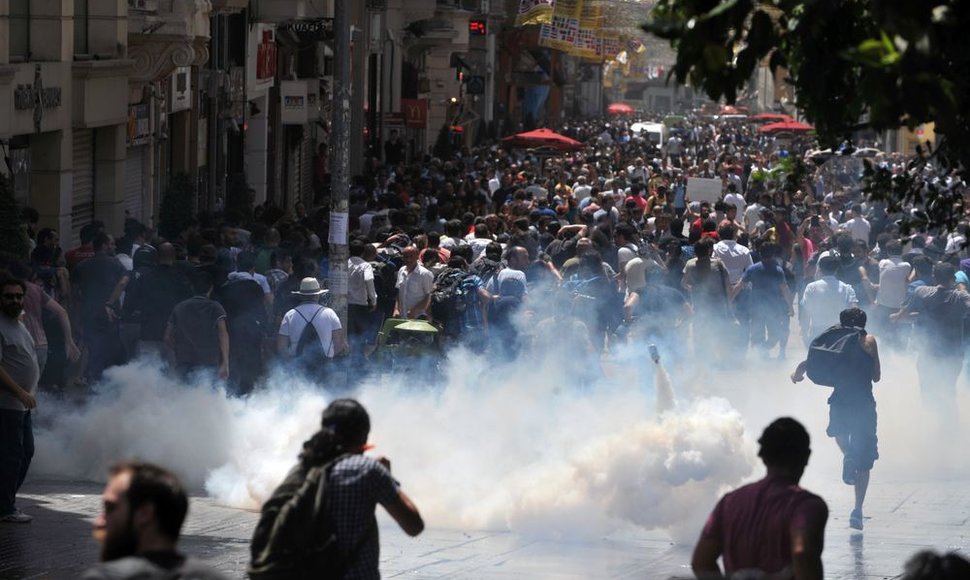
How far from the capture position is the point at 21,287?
10.0m

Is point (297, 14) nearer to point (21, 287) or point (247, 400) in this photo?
point (247, 400)

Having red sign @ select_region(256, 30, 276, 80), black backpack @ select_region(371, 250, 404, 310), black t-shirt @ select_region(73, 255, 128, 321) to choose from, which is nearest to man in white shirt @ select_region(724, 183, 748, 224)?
red sign @ select_region(256, 30, 276, 80)

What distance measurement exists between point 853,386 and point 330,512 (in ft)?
21.0

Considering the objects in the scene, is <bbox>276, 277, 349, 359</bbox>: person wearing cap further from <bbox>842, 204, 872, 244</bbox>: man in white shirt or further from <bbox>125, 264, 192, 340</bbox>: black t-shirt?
<bbox>842, 204, 872, 244</bbox>: man in white shirt

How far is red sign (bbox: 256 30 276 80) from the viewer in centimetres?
3030

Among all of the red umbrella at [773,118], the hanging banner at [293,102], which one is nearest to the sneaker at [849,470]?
the hanging banner at [293,102]

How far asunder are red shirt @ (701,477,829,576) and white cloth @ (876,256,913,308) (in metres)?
12.3

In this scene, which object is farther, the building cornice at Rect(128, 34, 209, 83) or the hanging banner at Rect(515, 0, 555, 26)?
the hanging banner at Rect(515, 0, 555, 26)

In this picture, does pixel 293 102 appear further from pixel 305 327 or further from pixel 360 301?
pixel 305 327

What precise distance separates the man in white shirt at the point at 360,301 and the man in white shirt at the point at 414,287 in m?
0.29

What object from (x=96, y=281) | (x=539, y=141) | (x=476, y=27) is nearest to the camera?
(x=96, y=281)

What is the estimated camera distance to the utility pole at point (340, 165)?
51.4 feet

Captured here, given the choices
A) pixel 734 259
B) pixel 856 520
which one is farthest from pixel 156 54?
pixel 856 520

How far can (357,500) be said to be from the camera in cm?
566
